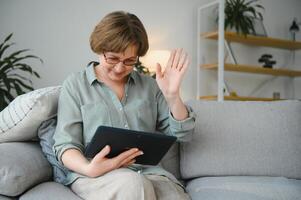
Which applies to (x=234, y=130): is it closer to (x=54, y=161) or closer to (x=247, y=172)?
(x=247, y=172)

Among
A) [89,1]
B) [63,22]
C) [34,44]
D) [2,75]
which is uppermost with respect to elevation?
[89,1]

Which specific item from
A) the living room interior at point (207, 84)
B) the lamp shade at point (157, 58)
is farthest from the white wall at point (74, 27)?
the lamp shade at point (157, 58)

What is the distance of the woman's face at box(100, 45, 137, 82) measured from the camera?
3.81 feet

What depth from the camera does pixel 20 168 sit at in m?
1.04

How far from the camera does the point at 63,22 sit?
10.4ft

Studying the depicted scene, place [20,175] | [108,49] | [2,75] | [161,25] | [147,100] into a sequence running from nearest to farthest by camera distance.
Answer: [20,175] → [108,49] → [147,100] → [2,75] → [161,25]


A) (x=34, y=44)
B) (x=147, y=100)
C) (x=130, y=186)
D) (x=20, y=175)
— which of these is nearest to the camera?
(x=130, y=186)

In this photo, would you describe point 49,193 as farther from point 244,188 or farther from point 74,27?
point 74,27

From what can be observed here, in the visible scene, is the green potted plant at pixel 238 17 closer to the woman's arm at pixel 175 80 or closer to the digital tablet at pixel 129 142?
the woman's arm at pixel 175 80

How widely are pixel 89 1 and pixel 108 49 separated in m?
2.32

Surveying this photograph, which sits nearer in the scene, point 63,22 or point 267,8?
point 63,22

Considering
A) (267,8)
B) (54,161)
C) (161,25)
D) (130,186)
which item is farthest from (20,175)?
(267,8)

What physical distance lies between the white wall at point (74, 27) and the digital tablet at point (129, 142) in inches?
86.5

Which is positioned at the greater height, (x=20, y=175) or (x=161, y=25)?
(x=161, y=25)
